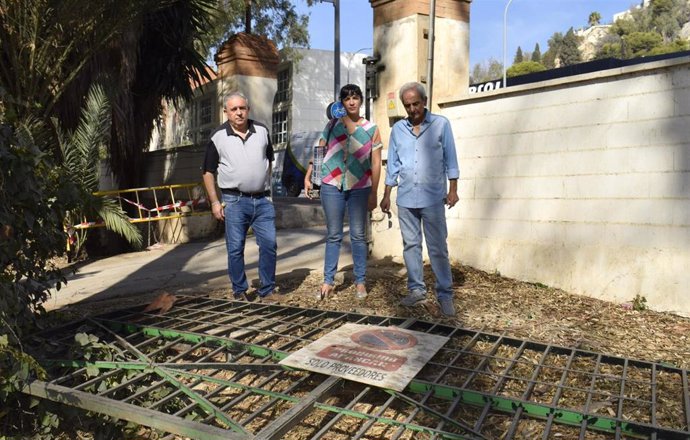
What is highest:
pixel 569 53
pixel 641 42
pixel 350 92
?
pixel 641 42

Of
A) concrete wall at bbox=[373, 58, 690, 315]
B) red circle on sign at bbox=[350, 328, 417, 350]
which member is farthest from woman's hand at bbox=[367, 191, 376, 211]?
concrete wall at bbox=[373, 58, 690, 315]

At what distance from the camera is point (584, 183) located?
5.08 metres

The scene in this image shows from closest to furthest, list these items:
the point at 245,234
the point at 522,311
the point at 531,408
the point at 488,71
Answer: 1. the point at 531,408
2. the point at 522,311
3. the point at 245,234
4. the point at 488,71

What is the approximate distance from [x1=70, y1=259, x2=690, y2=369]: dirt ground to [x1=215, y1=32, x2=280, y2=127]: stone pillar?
16.7ft

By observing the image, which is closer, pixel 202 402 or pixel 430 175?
pixel 202 402

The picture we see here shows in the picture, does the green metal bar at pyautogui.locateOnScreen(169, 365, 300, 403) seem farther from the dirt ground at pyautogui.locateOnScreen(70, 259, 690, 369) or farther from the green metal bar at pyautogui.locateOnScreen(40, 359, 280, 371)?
Answer: the dirt ground at pyautogui.locateOnScreen(70, 259, 690, 369)

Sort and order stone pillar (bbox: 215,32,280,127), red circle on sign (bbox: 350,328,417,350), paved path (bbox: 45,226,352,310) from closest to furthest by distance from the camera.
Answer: red circle on sign (bbox: 350,328,417,350) < paved path (bbox: 45,226,352,310) < stone pillar (bbox: 215,32,280,127)

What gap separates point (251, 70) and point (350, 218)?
6181mm

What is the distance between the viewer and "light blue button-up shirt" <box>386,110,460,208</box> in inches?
169

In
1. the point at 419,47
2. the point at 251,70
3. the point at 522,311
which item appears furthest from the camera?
the point at 251,70

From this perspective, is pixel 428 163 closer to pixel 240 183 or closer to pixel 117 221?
pixel 240 183

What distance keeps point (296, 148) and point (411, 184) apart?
62.7 feet

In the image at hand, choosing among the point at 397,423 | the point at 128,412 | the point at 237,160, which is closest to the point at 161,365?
the point at 128,412

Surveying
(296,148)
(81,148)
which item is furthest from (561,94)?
(296,148)
